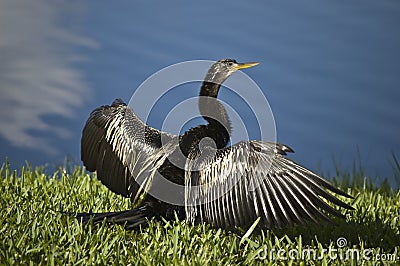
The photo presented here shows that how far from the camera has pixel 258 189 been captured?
417cm

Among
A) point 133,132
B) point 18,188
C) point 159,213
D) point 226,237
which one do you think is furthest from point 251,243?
Result: point 18,188

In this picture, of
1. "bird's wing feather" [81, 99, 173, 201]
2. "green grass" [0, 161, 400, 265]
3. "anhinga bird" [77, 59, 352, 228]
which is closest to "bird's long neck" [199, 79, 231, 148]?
"anhinga bird" [77, 59, 352, 228]

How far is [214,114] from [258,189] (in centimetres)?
97

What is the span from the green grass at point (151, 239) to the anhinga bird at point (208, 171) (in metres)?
0.18

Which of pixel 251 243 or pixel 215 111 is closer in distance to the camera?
pixel 251 243

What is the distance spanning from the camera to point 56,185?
6195mm

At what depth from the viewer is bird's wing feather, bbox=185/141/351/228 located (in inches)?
161

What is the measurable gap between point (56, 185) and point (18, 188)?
511 mm

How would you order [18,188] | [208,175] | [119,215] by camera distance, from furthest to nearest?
[18,188] → [119,215] → [208,175]

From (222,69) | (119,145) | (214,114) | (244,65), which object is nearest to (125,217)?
(119,145)

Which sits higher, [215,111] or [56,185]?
[215,111]

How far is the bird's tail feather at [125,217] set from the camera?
470cm

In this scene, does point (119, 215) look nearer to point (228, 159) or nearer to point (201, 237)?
point (201, 237)

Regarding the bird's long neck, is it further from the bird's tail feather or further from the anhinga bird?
the bird's tail feather
